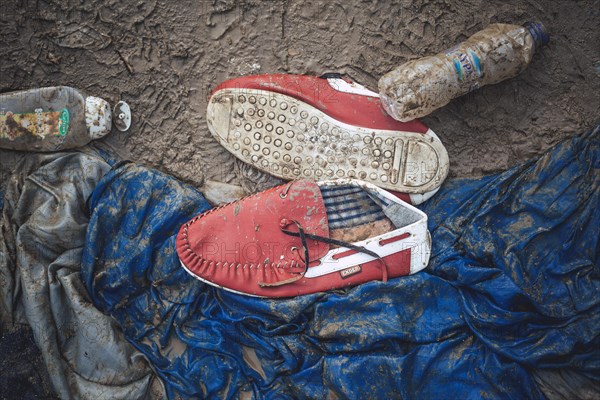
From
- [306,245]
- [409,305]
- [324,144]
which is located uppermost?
[324,144]

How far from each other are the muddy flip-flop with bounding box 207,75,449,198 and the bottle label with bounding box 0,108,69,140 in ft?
1.88

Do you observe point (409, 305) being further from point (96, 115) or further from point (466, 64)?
point (96, 115)

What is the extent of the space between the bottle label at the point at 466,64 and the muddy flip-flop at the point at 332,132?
0.21 m

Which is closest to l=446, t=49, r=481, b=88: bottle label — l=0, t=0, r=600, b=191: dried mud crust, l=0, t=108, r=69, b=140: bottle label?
l=0, t=0, r=600, b=191: dried mud crust

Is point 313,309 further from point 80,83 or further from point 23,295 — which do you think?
point 80,83

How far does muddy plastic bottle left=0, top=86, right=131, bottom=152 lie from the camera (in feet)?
5.01

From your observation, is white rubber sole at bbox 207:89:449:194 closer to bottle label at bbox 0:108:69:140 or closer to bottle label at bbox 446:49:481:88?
bottle label at bbox 446:49:481:88

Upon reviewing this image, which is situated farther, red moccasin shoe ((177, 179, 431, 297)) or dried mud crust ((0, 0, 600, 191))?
dried mud crust ((0, 0, 600, 191))

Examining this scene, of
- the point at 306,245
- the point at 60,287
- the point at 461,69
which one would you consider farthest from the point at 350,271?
the point at 60,287

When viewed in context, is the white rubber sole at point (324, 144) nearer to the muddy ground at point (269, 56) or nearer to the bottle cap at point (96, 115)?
the muddy ground at point (269, 56)

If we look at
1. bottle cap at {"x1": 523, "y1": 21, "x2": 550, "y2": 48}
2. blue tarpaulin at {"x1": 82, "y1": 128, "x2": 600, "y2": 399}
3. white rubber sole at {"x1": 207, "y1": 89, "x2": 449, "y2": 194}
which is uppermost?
bottle cap at {"x1": 523, "y1": 21, "x2": 550, "y2": 48}

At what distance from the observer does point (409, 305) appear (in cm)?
143

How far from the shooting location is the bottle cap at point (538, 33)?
144 cm

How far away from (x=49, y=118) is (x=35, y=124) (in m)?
0.05
